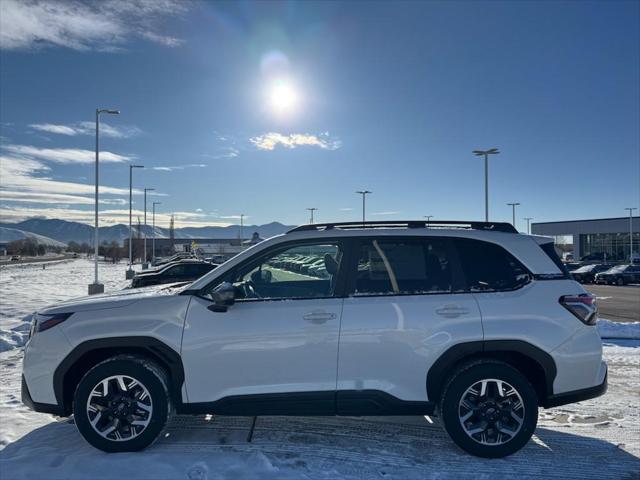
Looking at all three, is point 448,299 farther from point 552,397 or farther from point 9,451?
point 9,451

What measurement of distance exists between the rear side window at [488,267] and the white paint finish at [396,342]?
34 cm

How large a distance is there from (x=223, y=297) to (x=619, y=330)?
9.41 metres

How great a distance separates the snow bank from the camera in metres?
9.06

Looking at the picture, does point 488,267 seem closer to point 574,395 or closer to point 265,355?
point 574,395

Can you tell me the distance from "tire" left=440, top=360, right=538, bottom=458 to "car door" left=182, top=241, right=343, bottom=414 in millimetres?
1016

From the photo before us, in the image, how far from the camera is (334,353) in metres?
3.68

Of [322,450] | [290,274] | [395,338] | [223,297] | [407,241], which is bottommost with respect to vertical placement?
[322,450]

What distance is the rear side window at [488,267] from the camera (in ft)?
12.8

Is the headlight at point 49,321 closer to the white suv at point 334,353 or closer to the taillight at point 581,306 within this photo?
the white suv at point 334,353

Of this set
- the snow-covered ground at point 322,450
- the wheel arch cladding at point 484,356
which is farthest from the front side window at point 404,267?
the snow-covered ground at point 322,450

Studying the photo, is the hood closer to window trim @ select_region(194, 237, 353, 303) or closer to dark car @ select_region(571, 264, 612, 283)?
window trim @ select_region(194, 237, 353, 303)

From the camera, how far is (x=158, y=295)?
392 cm

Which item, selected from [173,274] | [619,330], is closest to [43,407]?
[619,330]

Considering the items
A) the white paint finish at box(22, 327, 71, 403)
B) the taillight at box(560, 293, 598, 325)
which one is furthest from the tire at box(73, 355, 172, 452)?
the taillight at box(560, 293, 598, 325)
